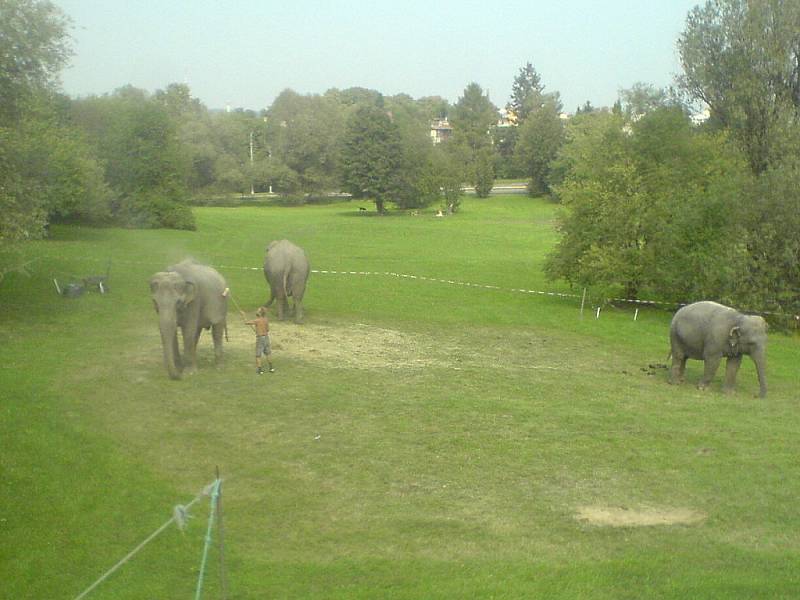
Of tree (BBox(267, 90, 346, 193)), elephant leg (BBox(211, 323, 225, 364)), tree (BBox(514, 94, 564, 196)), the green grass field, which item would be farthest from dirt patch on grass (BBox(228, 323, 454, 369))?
tree (BBox(514, 94, 564, 196))

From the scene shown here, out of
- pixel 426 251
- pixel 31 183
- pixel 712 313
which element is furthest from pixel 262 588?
pixel 426 251

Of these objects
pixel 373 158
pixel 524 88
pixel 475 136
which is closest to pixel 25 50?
pixel 373 158

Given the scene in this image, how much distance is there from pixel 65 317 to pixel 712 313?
18282 mm

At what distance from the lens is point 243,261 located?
43.7 m

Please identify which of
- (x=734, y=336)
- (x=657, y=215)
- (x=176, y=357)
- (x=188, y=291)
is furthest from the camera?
(x=657, y=215)

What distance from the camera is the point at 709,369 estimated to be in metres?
21.0

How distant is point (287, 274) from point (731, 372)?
13.1m

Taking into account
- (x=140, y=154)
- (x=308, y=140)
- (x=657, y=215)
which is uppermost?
(x=308, y=140)

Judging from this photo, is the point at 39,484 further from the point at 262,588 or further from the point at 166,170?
the point at 166,170

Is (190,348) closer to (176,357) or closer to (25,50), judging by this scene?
(176,357)

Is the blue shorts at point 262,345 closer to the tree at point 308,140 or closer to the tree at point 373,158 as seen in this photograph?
the tree at point 373,158

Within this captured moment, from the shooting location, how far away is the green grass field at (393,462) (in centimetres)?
1040

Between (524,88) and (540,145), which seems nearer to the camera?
(540,145)

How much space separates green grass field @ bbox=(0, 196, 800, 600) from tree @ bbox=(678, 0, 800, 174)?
11005 millimetres
